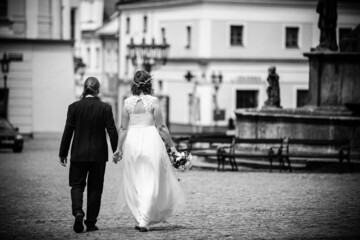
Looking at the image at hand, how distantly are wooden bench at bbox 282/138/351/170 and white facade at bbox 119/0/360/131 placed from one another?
36.8m

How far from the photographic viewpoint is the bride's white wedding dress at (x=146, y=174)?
12648 mm

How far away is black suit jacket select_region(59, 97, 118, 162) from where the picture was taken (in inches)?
499

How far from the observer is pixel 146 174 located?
1276 centimetres

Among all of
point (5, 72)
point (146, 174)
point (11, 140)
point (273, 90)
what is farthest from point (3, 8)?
point (146, 174)

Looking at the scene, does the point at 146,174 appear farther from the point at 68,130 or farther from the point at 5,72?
the point at 5,72

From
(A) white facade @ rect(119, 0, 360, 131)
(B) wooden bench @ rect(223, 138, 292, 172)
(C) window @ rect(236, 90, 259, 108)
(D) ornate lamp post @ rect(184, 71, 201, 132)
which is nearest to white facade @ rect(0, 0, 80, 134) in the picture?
(D) ornate lamp post @ rect(184, 71, 201, 132)

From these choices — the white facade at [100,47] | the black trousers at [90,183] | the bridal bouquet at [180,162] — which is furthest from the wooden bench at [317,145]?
the white facade at [100,47]

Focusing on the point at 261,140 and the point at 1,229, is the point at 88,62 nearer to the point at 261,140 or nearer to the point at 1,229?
the point at 261,140

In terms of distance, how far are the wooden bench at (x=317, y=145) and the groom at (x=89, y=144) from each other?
38.5 ft

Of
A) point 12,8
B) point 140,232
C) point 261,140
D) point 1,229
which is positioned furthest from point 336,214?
point 12,8

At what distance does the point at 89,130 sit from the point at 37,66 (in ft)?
125

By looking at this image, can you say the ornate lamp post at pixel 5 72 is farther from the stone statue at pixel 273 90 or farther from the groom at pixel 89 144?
the groom at pixel 89 144

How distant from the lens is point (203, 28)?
6406cm

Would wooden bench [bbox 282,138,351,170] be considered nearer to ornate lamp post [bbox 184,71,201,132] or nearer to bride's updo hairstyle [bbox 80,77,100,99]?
bride's updo hairstyle [bbox 80,77,100,99]
